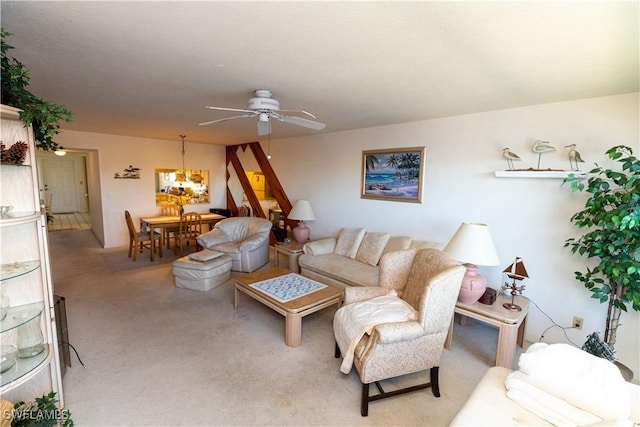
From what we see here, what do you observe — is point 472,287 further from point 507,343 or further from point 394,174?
point 394,174

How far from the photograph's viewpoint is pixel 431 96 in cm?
270

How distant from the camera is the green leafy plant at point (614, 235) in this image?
208 cm

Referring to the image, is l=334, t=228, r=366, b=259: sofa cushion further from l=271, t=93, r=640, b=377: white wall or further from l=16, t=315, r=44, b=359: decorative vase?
l=16, t=315, r=44, b=359: decorative vase

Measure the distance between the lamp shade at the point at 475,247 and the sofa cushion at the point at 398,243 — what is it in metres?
1.08

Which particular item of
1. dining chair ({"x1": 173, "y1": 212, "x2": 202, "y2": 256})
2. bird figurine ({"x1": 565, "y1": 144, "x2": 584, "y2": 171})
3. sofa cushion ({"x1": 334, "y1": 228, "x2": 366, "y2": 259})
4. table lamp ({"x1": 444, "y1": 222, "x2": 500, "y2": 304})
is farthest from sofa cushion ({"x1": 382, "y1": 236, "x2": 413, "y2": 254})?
dining chair ({"x1": 173, "y1": 212, "x2": 202, "y2": 256})

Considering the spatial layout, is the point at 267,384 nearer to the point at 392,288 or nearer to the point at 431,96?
the point at 392,288

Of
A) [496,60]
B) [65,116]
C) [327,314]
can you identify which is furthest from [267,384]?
[496,60]

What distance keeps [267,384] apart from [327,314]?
1343mm

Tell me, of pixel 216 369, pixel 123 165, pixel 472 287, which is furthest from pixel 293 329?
pixel 123 165

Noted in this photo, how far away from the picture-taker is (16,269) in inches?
63.2

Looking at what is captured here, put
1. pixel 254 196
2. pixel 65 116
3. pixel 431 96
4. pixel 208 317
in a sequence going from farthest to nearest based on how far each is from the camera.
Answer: pixel 254 196 → pixel 208 317 → pixel 431 96 → pixel 65 116

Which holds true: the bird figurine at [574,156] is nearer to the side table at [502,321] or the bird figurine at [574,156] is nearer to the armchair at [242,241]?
the side table at [502,321]

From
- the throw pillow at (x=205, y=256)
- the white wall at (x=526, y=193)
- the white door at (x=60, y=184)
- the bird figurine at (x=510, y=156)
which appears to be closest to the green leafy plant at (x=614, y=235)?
the white wall at (x=526, y=193)

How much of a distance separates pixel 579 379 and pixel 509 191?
2202mm
